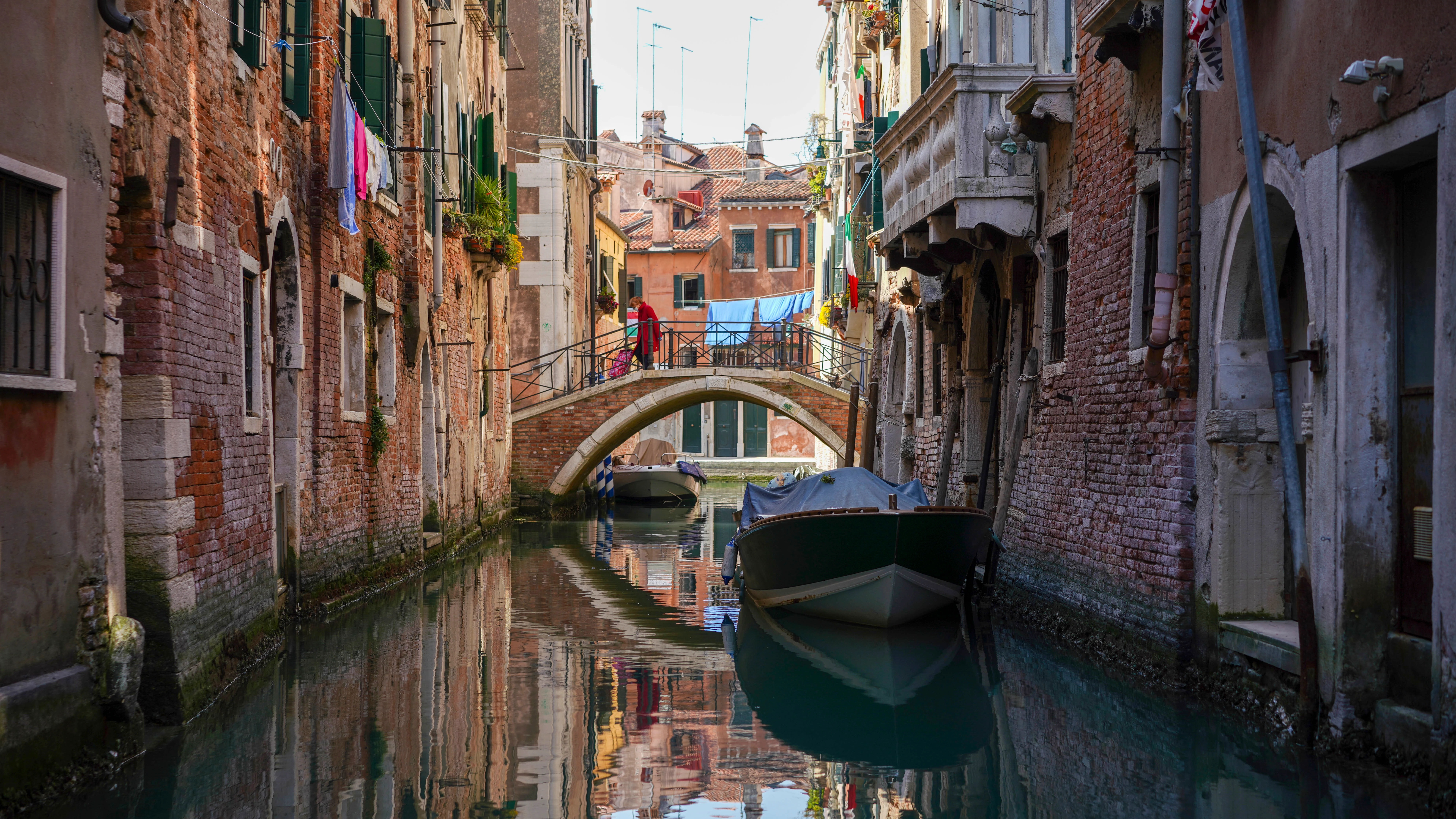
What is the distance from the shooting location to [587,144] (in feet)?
97.7

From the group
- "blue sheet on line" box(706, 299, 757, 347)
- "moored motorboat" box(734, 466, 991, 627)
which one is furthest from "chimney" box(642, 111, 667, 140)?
"moored motorboat" box(734, 466, 991, 627)

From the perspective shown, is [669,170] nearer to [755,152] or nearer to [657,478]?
[657,478]

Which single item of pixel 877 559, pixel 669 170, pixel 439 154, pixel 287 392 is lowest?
pixel 877 559

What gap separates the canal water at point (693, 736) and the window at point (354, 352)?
202 cm

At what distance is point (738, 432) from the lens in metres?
41.2

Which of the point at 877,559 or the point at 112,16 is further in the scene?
the point at 877,559

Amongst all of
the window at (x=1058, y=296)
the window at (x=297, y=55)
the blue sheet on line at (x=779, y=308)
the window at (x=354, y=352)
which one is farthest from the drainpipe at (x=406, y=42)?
the blue sheet on line at (x=779, y=308)

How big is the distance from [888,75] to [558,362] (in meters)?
8.59

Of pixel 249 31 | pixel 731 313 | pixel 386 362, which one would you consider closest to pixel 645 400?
pixel 386 362

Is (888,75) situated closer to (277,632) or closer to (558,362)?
(558,362)

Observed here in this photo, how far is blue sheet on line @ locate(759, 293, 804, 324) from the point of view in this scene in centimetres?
3494

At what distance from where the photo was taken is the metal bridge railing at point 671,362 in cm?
2339

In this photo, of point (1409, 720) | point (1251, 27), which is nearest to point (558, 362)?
point (1251, 27)

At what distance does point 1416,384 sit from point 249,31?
670 cm
